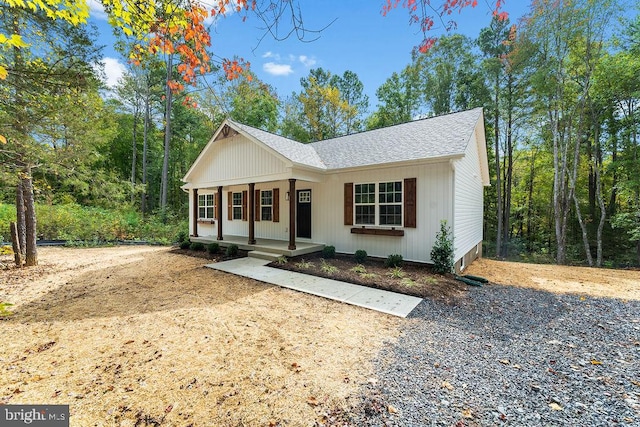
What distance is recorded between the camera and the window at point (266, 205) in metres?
10.8

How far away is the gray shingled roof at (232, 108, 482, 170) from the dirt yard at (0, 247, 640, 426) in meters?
4.45

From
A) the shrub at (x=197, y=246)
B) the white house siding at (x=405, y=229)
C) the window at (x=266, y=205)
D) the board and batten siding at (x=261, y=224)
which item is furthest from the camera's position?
the window at (x=266, y=205)

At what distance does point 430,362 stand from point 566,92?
17.4 m

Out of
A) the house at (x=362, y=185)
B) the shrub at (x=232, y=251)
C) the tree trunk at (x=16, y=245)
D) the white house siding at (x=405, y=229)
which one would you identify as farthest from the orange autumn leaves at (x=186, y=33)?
the tree trunk at (x=16, y=245)

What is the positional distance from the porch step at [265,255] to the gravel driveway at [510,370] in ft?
16.1

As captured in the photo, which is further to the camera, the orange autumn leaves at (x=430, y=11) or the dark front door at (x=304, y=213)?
the dark front door at (x=304, y=213)

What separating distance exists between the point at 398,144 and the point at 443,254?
387 centimetres

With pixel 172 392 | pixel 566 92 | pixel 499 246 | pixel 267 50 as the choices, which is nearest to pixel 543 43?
pixel 566 92

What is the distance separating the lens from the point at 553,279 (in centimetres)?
755

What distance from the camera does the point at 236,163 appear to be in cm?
990

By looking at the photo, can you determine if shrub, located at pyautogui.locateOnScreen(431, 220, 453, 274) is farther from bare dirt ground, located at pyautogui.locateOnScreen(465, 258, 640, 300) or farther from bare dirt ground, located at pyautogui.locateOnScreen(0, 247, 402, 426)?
bare dirt ground, located at pyautogui.locateOnScreen(0, 247, 402, 426)

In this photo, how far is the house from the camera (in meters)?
7.40

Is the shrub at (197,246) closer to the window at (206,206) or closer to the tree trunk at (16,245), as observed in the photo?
the window at (206,206)

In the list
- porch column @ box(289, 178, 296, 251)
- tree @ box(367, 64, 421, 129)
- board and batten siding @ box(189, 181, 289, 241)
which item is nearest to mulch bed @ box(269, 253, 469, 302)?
porch column @ box(289, 178, 296, 251)
